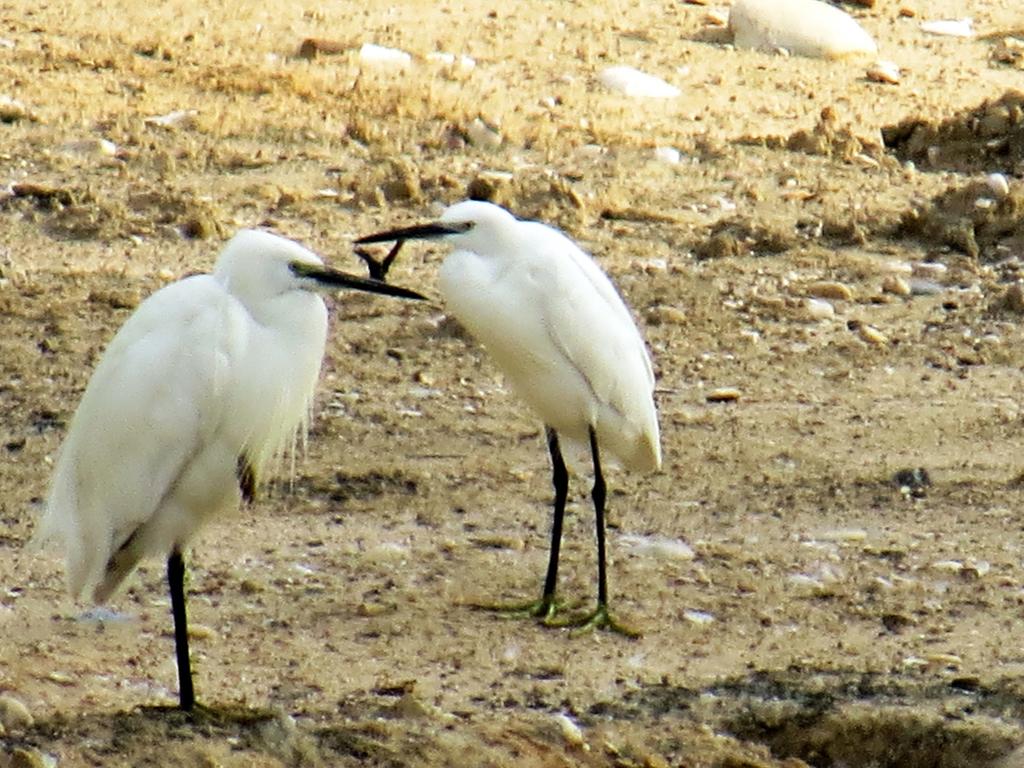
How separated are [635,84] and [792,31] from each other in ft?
5.06

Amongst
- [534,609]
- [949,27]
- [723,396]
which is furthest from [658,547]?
[949,27]

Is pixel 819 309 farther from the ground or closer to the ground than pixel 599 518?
closer to the ground

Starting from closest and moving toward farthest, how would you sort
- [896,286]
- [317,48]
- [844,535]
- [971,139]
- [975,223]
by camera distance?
[844,535], [896,286], [975,223], [971,139], [317,48]

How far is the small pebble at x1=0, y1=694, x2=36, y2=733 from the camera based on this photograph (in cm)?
473

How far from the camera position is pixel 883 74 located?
12859mm

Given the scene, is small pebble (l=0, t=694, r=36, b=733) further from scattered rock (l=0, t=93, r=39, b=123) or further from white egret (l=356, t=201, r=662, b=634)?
scattered rock (l=0, t=93, r=39, b=123)

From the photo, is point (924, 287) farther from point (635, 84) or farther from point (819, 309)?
point (635, 84)

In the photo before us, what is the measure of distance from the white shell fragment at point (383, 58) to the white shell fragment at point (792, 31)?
2251 mm

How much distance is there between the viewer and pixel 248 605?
19.6ft

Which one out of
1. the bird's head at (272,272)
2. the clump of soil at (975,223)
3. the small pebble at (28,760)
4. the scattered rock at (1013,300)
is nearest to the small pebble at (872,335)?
the scattered rock at (1013,300)

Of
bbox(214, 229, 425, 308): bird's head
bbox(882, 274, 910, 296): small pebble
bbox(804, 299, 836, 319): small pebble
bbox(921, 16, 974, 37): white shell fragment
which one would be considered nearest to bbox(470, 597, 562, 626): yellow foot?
bbox(214, 229, 425, 308): bird's head

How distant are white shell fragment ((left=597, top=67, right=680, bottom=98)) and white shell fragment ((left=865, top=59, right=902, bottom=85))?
54.7 inches

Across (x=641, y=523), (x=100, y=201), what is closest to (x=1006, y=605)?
(x=641, y=523)

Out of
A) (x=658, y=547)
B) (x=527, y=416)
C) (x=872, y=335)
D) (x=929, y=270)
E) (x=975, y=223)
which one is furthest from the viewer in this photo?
(x=975, y=223)
